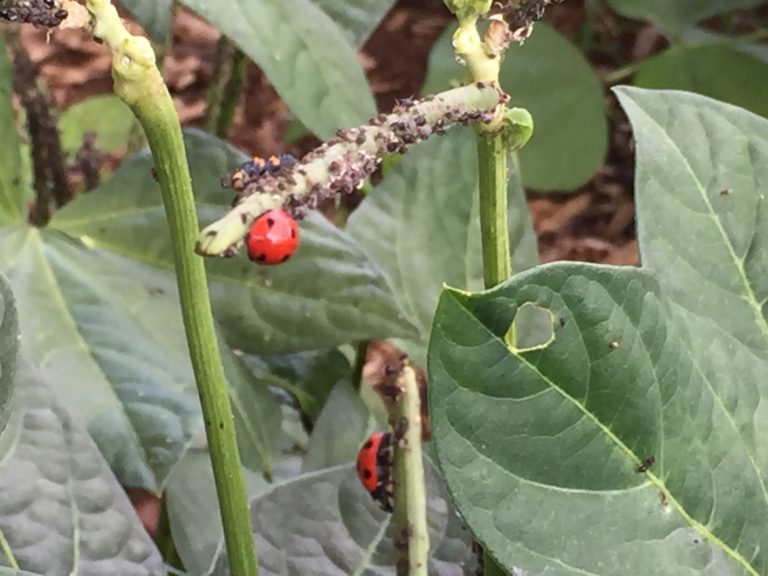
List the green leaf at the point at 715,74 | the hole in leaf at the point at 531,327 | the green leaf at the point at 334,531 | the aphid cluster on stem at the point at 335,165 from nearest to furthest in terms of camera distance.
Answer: the aphid cluster on stem at the point at 335,165, the green leaf at the point at 334,531, the hole in leaf at the point at 531,327, the green leaf at the point at 715,74

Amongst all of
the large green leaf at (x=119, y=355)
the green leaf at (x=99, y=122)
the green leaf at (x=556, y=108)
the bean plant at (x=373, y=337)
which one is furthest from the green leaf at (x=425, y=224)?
the green leaf at (x=99, y=122)

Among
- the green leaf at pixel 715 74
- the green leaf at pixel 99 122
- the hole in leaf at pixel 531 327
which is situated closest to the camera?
the hole in leaf at pixel 531 327

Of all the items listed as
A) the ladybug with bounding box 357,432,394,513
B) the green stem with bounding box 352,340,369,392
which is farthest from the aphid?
the green stem with bounding box 352,340,369,392

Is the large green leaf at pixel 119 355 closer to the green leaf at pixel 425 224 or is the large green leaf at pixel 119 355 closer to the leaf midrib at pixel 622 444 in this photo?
the green leaf at pixel 425 224

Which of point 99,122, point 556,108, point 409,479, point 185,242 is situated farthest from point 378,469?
point 99,122

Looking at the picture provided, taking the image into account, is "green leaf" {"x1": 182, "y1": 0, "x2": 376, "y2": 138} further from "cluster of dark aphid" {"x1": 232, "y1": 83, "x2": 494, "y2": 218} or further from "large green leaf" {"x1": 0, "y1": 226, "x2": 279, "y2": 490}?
"cluster of dark aphid" {"x1": 232, "y1": 83, "x2": 494, "y2": 218}

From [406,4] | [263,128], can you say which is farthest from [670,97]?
[406,4]

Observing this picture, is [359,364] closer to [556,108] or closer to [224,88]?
[224,88]

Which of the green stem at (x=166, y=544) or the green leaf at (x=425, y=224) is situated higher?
the green leaf at (x=425, y=224)
